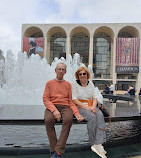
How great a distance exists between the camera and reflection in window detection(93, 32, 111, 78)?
39.4 meters

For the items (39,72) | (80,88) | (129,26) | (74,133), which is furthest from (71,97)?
(129,26)

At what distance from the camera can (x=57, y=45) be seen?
40.5 m

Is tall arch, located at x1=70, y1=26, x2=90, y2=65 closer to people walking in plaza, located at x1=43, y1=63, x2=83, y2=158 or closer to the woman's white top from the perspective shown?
the woman's white top

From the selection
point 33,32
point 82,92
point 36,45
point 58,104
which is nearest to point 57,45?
point 33,32

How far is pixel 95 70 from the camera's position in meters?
39.5

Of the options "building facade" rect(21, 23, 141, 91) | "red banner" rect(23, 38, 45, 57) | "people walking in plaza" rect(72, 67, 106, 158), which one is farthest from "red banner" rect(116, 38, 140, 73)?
"people walking in plaza" rect(72, 67, 106, 158)

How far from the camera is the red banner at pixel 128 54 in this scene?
32688 mm

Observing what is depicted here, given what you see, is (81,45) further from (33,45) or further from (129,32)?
(33,45)

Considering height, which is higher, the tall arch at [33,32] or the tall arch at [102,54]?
the tall arch at [33,32]

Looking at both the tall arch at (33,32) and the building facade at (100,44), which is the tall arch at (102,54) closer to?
the building facade at (100,44)

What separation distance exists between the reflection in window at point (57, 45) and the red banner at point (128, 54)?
1388 cm

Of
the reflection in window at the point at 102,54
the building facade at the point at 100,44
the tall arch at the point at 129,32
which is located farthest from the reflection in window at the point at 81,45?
the tall arch at the point at 129,32

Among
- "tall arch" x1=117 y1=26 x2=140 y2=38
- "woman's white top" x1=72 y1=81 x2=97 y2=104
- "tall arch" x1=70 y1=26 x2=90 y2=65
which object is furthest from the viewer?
"tall arch" x1=70 y1=26 x2=90 y2=65

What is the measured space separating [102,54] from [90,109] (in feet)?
127
